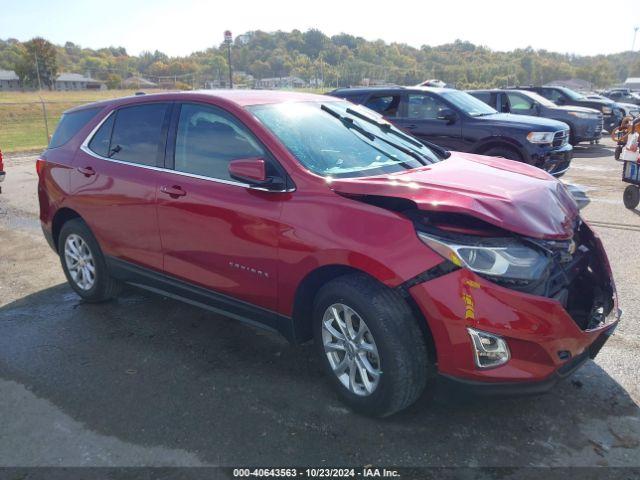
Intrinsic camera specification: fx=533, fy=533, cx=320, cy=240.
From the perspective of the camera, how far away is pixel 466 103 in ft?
30.9

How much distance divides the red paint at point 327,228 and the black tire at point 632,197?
4.77m

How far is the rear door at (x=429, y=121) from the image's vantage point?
9000 millimetres

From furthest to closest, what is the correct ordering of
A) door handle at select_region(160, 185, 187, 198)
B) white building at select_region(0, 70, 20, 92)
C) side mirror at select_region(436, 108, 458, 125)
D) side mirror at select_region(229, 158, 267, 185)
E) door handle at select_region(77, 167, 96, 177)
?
white building at select_region(0, 70, 20, 92) → side mirror at select_region(436, 108, 458, 125) → door handle at select_region(77, 167, 96, 177) → door handle at select_region(160, 185, 187, 198) → side mirror at select_region(229, 158, 267, 185)

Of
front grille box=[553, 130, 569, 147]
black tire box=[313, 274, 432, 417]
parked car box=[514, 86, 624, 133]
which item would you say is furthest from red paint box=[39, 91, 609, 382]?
parked car box=[514, 86, 624, 133]

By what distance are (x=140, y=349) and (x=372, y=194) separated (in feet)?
7.22

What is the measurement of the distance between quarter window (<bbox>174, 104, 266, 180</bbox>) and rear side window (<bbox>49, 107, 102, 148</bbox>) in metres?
1.34

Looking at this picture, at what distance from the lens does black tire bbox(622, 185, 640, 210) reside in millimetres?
7648

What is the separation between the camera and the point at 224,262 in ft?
11.6

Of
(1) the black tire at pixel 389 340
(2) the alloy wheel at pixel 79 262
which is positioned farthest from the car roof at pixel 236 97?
(1) the black tire at pixel 389 340

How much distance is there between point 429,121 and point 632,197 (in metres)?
3.37

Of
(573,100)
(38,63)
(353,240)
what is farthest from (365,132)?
(38,63)

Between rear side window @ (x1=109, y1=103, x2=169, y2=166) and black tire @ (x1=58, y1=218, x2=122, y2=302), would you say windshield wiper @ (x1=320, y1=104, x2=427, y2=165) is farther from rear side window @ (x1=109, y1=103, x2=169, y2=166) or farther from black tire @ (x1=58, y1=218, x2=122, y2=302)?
black tire @ (x1=58, y1=218, x2=122, y2=302)

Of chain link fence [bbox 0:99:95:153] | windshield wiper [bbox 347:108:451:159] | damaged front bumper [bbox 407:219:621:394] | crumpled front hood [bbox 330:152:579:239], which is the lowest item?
chain link fence [bbox 0:99:95:153]

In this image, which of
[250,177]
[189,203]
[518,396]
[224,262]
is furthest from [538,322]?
[189,203]
